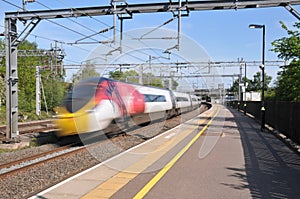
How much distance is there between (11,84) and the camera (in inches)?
613

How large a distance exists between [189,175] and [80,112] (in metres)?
5.93

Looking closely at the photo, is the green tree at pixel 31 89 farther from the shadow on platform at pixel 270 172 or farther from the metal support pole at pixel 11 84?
the shadow on platform at pixel 270 172

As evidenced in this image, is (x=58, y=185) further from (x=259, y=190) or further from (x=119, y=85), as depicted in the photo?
(x=119, y=85)

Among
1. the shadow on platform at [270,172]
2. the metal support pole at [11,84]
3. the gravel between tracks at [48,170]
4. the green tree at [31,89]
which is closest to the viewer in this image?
the shadow on platform at [270,172]

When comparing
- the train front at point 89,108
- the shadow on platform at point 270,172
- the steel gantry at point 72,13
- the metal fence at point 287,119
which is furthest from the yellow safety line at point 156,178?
the steel gantry at point 72,13

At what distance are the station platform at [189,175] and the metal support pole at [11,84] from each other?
6908 millimetres

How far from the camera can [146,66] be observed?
4284cm

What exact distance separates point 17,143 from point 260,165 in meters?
10.4

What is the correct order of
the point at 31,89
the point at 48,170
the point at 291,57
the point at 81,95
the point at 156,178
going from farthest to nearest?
the point at 31,89 → the point at 291,57 → the point at 81,95 → the point at 48,170 → the point at 156,178

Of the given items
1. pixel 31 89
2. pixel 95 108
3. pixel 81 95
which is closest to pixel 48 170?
pixel 95 108

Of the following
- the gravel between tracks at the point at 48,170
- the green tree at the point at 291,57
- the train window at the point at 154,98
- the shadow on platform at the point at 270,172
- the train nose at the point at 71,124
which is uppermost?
the green tree at the point at 291,57

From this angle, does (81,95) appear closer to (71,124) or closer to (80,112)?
(80,112)

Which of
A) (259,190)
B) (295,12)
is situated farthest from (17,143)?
(295,12)

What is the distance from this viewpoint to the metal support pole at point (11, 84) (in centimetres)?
1536
